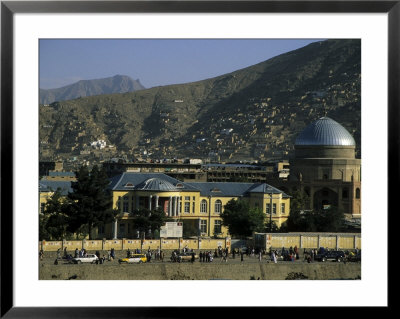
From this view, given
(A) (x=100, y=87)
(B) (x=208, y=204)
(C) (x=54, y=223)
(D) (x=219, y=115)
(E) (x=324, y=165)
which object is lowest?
(C) (x=54, y=223)

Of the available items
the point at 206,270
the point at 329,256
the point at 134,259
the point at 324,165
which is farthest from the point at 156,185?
the point at 206,270

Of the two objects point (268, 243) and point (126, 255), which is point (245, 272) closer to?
point (126, 255)

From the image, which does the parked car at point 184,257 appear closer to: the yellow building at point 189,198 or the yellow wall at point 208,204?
the yellow wall at point 208,204

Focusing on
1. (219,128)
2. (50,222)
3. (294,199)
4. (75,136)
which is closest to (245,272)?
(50,222)

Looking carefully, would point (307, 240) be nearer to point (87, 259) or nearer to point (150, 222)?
point (150, 222)

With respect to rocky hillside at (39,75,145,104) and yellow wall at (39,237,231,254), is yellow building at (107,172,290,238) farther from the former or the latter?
yellow wall at (39,237,231,254)

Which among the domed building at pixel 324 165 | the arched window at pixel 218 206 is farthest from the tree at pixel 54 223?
the domed building at pixel 324 165
